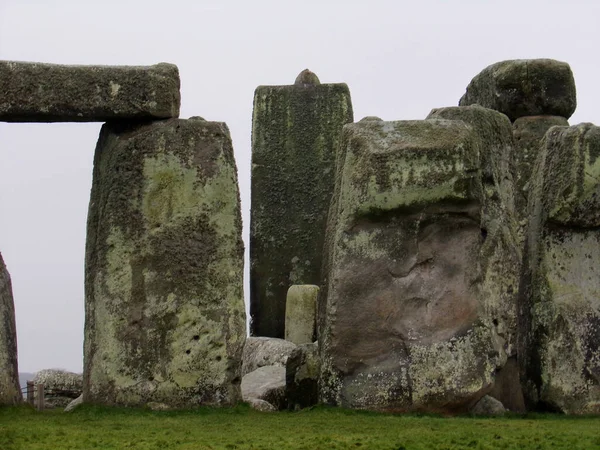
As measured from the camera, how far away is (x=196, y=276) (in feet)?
46.2

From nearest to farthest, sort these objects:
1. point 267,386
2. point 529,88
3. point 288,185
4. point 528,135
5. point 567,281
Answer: point 567,281 < point 267,386 < point 529,88 < point 528,135 < point 288,185

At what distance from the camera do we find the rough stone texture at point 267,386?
15.1 meters

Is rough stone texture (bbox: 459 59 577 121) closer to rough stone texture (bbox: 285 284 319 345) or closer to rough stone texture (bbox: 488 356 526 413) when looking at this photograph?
rough stone texture (bbox: 285 284 319 345)

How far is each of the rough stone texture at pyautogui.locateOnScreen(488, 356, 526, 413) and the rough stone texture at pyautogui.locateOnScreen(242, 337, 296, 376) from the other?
10.4ft

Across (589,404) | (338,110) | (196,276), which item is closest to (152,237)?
(196,276)

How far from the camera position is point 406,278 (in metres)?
13.9

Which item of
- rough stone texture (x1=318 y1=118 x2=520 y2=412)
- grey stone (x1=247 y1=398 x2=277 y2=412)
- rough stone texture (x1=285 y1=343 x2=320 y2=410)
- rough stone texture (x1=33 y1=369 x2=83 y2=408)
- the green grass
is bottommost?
rough stone texture (x1=33 y1=369 x2=83 y2=408)

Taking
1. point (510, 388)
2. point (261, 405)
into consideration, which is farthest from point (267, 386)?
point (510, 388)

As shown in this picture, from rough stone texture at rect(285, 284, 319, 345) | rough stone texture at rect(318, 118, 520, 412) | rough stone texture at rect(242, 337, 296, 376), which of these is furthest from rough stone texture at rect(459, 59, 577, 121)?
rough stone texture at rect(318, 118, 520, 412)

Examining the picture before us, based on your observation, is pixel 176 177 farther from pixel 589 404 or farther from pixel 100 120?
pixel 589 404

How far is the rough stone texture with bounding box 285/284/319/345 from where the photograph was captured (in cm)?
1981

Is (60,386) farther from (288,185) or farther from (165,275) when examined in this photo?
(288,185)

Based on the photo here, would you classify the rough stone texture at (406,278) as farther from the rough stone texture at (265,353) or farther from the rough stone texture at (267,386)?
the rough stone texture at (265,353)

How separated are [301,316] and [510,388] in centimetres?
525
